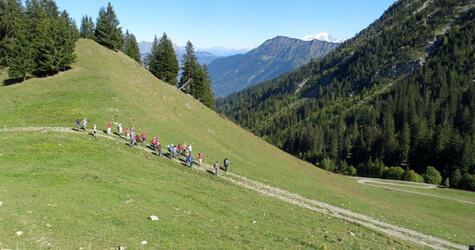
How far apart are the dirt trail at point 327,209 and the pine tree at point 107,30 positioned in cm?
5997

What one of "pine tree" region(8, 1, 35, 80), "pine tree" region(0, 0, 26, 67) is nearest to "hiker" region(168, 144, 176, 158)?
"pine tree" region(8, 1, 35, 80)

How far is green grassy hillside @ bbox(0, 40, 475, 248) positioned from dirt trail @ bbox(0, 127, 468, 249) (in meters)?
2.77

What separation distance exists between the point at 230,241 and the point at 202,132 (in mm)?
48521

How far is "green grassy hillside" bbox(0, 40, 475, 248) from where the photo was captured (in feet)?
78.9

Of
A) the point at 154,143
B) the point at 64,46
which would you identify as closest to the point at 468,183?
the point at 154,143

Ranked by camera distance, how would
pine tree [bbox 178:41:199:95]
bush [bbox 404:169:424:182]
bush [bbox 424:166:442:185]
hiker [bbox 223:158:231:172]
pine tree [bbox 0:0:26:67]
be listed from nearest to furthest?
1. hiker [bbox 223:158:231:172]
2. pine tree [bbox 0:0:26:67]
3. pine tree [bbox 178:41:199:95]
4. bush [bbox 404:169:424:182]
5. bush [bbox 424:166:442:185]

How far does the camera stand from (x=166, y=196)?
3212cm

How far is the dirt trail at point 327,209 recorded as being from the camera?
38.8 m

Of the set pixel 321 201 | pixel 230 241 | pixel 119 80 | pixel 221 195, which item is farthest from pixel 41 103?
pixel 230 241

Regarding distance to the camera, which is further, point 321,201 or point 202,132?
point 202,132

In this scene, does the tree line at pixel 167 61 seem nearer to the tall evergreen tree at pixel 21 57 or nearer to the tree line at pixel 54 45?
the tree line at pixel 54 45

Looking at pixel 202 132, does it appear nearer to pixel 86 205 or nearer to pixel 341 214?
pixel 341 214

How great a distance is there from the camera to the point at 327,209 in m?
44.9

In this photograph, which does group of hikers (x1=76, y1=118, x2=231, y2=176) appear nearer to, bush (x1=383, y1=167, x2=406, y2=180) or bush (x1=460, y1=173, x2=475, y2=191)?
bush (x1=460, y1=173, x2=475, y2=191)
